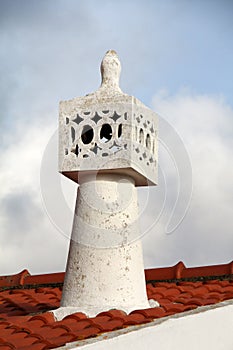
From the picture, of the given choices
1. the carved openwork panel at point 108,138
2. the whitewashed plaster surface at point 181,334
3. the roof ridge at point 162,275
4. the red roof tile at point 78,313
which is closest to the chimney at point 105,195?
the carved openwork panel at point 108,138

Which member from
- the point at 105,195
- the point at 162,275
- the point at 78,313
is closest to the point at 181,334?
the point at 78,313

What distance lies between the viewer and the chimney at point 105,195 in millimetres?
5793

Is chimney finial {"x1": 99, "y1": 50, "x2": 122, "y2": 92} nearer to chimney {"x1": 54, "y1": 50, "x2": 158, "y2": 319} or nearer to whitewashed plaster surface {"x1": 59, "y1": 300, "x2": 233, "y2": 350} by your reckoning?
chimney {"x1": 54, "y1": 50, "x2": 158, "y2": 319}

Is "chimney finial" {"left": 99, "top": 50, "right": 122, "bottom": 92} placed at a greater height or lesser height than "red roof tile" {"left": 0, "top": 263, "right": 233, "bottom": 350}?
greater

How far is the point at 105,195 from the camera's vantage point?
19.4 ft

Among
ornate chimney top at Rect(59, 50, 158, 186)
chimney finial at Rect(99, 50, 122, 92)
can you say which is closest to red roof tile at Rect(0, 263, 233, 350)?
ornate chimney top at Rect(59, 50, 158, 186)

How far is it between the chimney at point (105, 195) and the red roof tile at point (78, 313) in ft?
0.85

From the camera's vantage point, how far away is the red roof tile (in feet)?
15.8

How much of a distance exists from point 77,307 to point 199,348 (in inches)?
48.0

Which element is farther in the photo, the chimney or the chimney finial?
the chimney finial

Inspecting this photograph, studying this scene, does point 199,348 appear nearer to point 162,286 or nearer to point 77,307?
point 77,307

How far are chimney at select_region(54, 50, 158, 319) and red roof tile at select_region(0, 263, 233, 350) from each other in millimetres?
260

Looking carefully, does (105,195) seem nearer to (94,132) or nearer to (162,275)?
(94,132)

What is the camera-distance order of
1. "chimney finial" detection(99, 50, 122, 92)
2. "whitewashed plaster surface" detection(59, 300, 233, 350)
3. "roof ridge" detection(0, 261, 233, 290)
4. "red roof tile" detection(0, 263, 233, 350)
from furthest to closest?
"roof ridge" detection(0, 261, 233, 290) → "chimney finial" detection(99, 50, 122, 92) → "red roof tile" detection(0, 263, 233, 350) → "whitewashed plaster surface" detection(59, 300, 233, 350)
